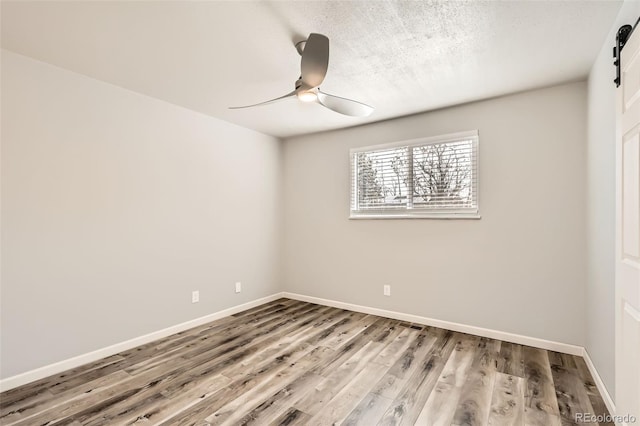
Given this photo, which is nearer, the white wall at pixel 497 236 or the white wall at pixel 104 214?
the white wall at pixel 104 214

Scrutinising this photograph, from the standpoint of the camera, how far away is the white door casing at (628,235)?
4.61 feet

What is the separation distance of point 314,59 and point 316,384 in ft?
7.46

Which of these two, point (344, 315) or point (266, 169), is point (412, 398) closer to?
point (344, 315)

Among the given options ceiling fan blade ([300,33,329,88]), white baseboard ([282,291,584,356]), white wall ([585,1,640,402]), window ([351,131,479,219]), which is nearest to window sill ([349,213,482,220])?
window ([351,131,479,219])

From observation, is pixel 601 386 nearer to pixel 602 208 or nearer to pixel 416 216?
pixel 602 208

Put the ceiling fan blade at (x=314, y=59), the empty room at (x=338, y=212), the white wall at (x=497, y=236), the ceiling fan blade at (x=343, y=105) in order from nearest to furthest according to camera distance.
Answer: the ceiling fan blade at (x=314, y=59)
the empty room at (x=338, y=212)
the ceiling fan blade at (x=343, y=105)
the white wall at (x=497, y=236)

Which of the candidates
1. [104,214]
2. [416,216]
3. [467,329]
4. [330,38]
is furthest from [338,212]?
[104,214]

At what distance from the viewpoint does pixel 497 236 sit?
3164 millimetres

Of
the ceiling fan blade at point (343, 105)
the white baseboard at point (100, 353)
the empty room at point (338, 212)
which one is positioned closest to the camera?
the empty room at point (338, 212)

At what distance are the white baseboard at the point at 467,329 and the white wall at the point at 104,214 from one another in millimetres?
1479

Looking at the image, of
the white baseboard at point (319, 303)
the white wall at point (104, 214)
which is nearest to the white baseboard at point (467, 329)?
the white baseboard at point (319, 303)

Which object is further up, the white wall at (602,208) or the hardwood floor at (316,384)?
the white wall at (602,208)

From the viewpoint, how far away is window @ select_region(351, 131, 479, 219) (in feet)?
11.1

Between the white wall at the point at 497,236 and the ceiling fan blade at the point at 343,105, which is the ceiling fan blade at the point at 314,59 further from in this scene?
the white wall at the point at 497,236
